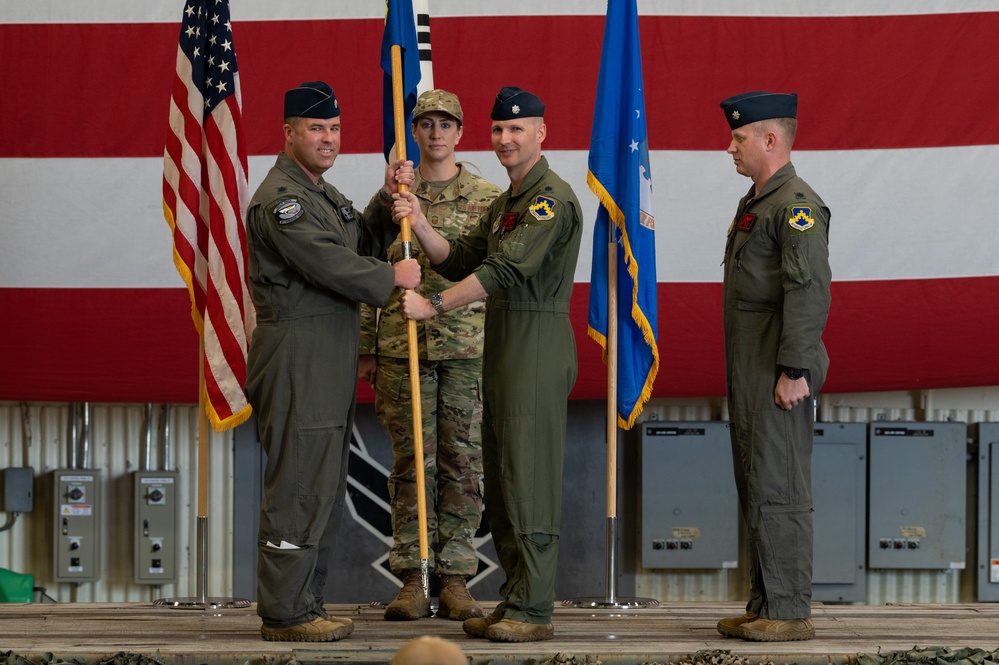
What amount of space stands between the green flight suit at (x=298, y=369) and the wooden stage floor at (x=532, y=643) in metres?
0.20

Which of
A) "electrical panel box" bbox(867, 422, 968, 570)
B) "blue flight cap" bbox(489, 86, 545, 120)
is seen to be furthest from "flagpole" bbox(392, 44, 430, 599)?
"electrical panel box" bbox(867, 422, 968, 570)

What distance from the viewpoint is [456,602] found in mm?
3561

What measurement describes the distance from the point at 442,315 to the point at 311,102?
0.79 meters

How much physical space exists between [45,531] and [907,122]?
3.85 metres

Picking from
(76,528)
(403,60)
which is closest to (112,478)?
(76,528)

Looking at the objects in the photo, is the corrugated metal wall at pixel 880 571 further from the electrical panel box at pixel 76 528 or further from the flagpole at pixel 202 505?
the electrical panel box at pixel 76 528

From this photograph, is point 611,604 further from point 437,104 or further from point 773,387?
point 437,104

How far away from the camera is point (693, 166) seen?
473 cm

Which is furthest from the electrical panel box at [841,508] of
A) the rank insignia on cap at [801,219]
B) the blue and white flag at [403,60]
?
the blue and white flag at [403,60]

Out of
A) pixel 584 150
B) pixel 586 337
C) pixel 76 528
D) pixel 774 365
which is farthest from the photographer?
pixel 76 528

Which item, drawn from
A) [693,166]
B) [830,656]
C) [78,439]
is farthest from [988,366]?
[78,439]

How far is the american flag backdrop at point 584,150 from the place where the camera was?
4.64m

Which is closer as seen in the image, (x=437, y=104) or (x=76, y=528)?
(x=437, y=104)

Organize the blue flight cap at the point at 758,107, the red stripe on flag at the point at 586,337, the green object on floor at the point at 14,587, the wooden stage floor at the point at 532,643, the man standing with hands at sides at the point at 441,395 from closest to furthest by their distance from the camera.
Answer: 1. the wooden stage floor at the point at 532,643
2. the blue flight cap at the point at 758,107
3. the man standing with hands at sides at the point at 441,395
4. the red stripe on flag at the point at 586,337
5. the green object on floor at the point at 14,587
